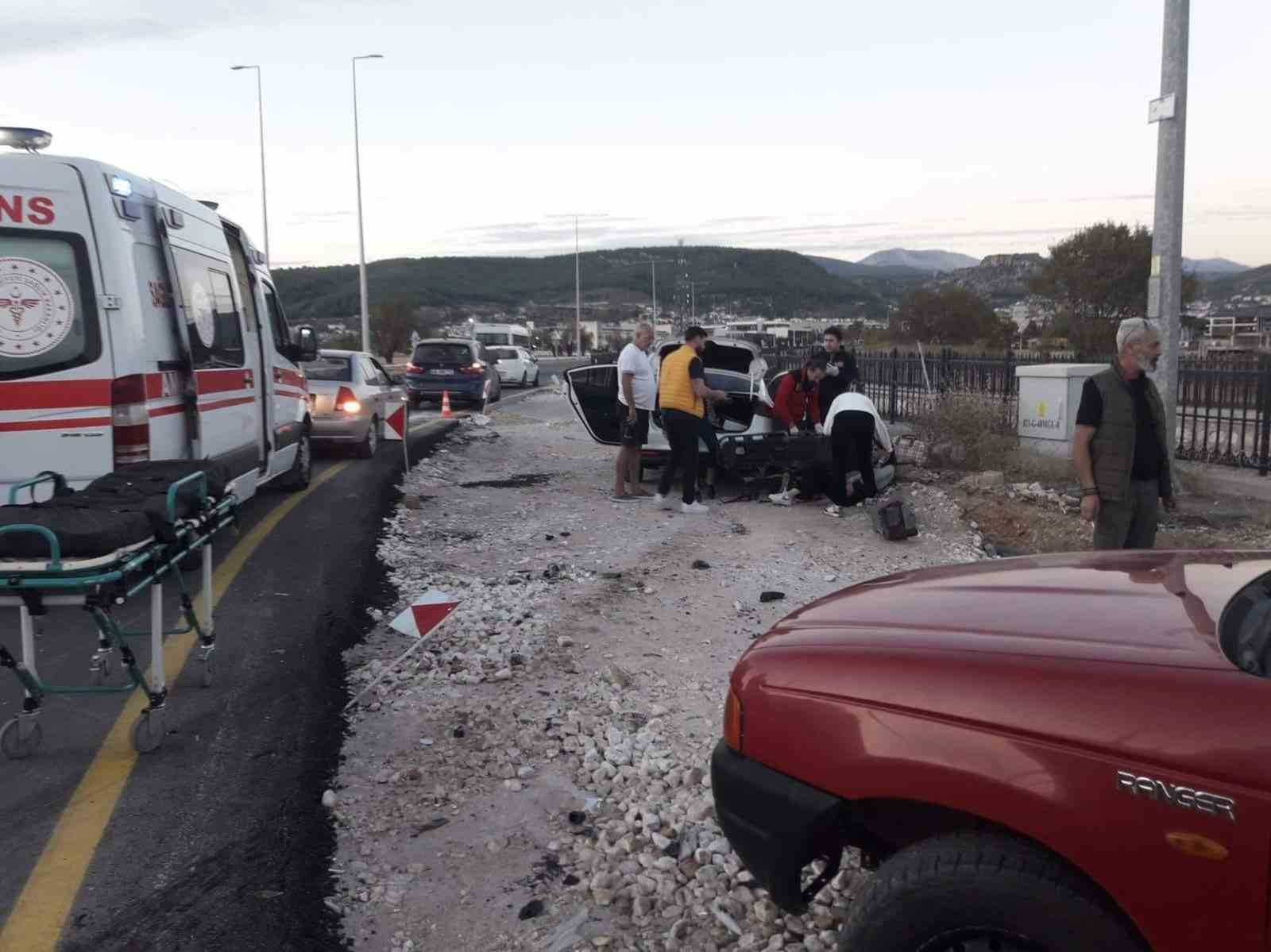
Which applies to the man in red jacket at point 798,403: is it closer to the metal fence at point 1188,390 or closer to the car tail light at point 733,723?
the metal fence at point 1188,390

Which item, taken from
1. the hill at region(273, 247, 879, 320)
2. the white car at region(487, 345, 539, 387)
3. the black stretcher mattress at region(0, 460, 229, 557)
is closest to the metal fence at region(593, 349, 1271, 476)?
the black stretcher mattress at region(0, 460, 229, 557)

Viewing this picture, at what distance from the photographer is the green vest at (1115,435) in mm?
6254

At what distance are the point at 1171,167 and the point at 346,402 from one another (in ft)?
33.1

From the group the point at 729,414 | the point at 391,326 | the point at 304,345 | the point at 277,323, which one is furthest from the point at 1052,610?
the point at 391,326

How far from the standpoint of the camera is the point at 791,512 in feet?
38.0

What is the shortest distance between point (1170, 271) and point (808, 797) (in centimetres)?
973

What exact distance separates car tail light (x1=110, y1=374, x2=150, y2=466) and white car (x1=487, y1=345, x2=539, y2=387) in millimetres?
31489

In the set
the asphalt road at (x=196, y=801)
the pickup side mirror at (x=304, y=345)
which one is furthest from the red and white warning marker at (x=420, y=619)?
the pickup side mirror at (x=304, y=345)

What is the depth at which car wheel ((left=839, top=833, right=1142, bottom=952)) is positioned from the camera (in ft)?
7.63

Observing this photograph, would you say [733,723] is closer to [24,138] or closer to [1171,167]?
[24,138]

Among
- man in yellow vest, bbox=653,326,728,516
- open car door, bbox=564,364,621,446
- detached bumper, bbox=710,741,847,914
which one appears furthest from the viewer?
open car door, bbox=564,364,621,446

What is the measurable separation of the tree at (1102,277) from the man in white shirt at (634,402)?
37.8 metres

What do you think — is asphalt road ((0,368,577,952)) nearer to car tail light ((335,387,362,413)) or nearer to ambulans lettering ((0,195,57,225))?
ambulans lettering ((0,195,57,225))

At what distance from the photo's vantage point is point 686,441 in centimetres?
1142
